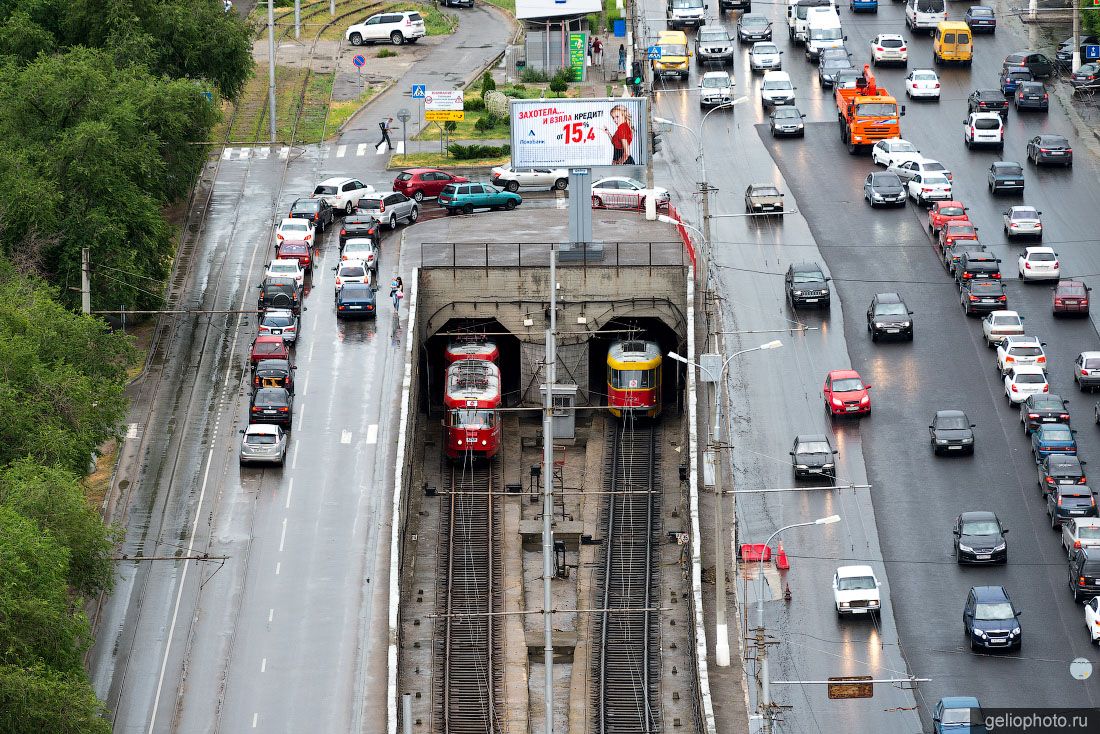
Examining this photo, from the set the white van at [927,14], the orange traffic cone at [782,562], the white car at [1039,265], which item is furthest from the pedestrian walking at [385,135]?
the orange traffic cone at [782,562]

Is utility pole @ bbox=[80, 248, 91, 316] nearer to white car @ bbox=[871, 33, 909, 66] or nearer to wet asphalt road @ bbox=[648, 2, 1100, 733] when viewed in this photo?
wet asphalt road @ bbox=[648, 2, 1100, 733]

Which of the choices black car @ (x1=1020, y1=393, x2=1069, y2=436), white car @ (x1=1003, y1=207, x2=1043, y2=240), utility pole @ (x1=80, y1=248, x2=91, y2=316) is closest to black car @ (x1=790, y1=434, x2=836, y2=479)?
black car @ (x1=1020, y1=393, x2=1069, y2=436)

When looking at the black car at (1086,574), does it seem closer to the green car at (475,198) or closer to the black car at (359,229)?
the black car at (359,229)

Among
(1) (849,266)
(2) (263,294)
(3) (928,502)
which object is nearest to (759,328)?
(1) (849,266)

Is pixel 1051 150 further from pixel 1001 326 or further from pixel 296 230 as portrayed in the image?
pixel 296 230

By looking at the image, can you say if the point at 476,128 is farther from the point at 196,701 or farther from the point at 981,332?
the point at 196,701

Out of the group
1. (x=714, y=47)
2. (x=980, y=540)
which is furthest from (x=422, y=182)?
(x=980, y=540)
